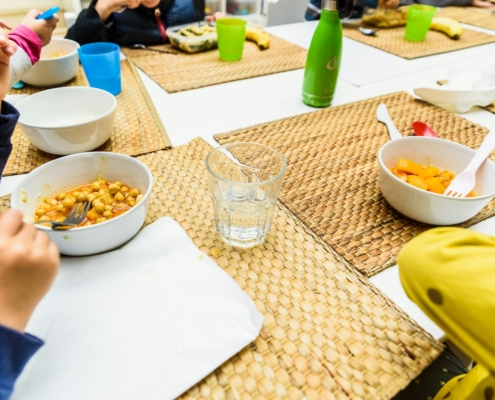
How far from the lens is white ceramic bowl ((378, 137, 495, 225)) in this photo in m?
0.57

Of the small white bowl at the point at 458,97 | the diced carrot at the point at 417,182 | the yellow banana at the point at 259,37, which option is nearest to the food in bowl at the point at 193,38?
the yellow banana at the point at 259,37

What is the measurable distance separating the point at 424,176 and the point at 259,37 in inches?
38.3

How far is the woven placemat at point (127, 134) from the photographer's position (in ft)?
2.50

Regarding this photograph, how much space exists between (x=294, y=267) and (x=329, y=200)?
18 cm

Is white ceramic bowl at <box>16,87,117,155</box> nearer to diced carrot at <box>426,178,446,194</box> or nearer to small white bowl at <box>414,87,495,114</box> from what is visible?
diced carrot at <box>426,178,446,194</box>

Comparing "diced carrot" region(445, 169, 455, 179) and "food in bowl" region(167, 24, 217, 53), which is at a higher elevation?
"food in bowl" region(167, 24, 217, 53)

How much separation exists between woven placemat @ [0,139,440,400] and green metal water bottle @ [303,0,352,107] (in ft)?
1.57

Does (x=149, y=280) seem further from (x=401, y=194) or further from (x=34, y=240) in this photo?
(x=401, y=194)

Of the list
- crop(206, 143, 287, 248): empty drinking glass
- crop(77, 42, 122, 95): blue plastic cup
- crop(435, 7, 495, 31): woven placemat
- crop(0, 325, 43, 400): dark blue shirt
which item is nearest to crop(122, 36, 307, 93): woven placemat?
crop(77, 42, 122, 95): blue plastic cup

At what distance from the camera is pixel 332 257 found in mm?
563

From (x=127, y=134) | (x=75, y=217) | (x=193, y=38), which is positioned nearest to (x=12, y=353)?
(x=75, y=217)

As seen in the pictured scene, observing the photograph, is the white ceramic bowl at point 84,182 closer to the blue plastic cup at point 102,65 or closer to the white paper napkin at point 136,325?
the white paper napkin at point 136,325

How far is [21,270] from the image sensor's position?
0.42 metres

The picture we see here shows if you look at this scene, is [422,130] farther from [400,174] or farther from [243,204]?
[243,204]
